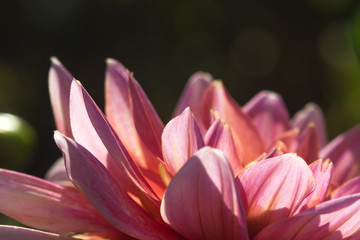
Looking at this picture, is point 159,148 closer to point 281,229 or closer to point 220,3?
point 281,229

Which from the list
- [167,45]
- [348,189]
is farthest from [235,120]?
[167,45]

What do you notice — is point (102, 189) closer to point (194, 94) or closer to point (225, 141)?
point (225, 141)

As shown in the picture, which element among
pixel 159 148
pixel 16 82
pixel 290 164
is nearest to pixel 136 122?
pixel 159 148

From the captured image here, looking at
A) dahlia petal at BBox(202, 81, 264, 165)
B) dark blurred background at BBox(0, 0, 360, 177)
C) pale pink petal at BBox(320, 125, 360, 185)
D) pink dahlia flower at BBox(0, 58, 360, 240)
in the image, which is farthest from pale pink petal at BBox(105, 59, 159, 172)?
dark blurred background at BBox(0, 0, 360, 177)

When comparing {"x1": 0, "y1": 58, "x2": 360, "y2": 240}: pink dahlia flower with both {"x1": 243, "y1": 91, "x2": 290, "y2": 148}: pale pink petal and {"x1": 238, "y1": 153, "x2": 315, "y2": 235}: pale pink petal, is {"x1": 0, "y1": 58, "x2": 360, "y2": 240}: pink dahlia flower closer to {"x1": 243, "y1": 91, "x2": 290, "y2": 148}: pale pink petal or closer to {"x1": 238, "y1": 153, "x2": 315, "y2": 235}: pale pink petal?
{"x1": 238, "y1": 153, "x2": 315, "y2": 235}: pale pink petal

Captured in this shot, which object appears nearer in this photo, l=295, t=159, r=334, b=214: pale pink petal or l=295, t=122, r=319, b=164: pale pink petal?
l=295, t=159, r=334, b=214: pale pink petal

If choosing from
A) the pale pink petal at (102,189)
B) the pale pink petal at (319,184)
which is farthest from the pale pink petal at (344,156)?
the pale pink petal at (102,189)
